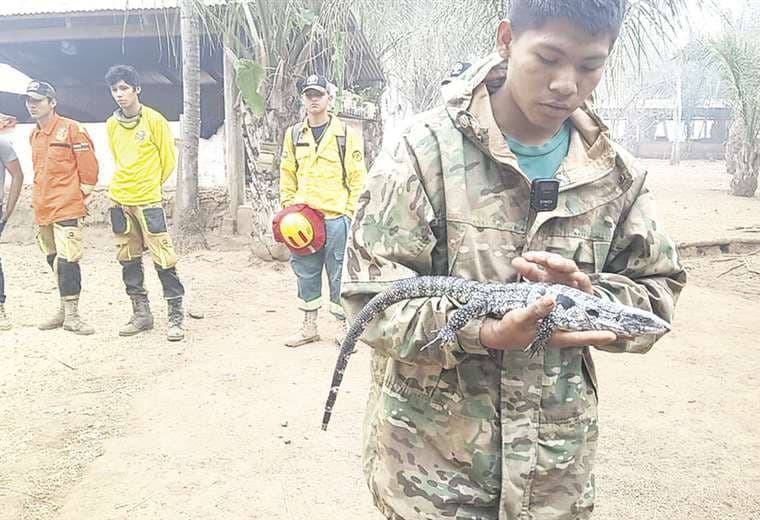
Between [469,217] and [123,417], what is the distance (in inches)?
131

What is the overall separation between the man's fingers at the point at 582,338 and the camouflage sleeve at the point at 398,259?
→ 14 cm

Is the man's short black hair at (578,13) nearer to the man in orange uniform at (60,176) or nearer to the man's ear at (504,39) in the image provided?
the man's ear at (504,39)

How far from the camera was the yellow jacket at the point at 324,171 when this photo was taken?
4930mm

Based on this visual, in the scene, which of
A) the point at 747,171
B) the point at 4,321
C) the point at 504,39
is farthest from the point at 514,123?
the point at 747,171

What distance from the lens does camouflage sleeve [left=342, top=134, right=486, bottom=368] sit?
49.4 inches

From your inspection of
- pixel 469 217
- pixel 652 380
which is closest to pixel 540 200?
→ pixel 469 217

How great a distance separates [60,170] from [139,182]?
28.5 inches

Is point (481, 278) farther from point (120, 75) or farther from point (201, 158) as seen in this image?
point (201, 158)

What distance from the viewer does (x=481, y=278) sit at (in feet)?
4.45

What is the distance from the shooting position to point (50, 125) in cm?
538

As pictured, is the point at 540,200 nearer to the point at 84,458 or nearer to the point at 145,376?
the point at 84,458

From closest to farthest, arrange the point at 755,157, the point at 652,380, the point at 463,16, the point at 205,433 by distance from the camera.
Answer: the point at 205,433 < the point at 652,380 < the point at 463,16 < the point at 755,157

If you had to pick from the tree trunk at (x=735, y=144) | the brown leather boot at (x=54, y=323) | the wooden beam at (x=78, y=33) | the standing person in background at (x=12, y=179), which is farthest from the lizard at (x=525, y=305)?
the tree trunk at (x=735, y=144)

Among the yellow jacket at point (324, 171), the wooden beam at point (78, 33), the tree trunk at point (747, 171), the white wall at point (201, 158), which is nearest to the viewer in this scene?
the yellow jacket at point (324, 171)
